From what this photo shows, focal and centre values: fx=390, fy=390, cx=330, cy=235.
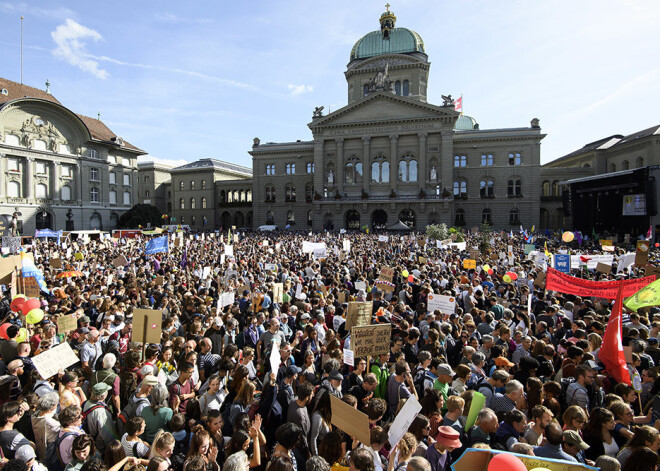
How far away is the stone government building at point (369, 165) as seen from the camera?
51.8m

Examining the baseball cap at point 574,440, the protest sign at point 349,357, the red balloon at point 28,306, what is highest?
the red balloon at point 28,306

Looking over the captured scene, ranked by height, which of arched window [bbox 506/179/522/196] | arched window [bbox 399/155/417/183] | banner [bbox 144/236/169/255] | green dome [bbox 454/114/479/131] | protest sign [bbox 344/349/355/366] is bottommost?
protest sign [bbox 344/349/355/366]

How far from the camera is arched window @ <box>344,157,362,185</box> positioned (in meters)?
56.6

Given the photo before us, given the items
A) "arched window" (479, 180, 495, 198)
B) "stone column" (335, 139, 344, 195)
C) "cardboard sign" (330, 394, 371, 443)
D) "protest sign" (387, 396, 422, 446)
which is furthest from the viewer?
"stone column" (335, 139, 344, 195)

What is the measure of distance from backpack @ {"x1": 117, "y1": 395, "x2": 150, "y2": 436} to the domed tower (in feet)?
197

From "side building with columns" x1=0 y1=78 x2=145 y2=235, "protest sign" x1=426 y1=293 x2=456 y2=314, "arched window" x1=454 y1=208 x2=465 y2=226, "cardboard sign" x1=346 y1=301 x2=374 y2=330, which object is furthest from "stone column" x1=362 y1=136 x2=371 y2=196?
"cardboard sign" x1=346 y1=301 x2=374 y2=330

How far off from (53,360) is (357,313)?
5485 millimetres

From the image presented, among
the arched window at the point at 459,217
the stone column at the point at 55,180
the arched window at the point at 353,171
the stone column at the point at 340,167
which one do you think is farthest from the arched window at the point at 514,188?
the stone column at the point at 55,180

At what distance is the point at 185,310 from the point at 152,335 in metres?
3.72

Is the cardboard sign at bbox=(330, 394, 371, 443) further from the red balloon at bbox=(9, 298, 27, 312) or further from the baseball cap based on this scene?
the red balloon at bbox=(9, 298, 27, 312)

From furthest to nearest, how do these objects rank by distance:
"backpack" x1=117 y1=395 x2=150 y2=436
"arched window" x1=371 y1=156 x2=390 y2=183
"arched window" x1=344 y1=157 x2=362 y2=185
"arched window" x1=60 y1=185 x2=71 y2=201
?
"arched window" x1=344 y1=157 x2=362 y2=185, "arched window" x1=371 y1=156 x2=390 y2=183, "arched window" x1=60 y1=185 x2=71 y2=201, "backpack" x1=117 y1=395 x2=150 y2=436

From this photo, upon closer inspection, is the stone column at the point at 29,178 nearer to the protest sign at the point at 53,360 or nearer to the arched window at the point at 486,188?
the protest sign at the point at 53,360

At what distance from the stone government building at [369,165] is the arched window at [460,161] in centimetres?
28

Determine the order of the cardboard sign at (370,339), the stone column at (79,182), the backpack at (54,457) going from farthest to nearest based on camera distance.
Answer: the stone column at (79,182), the cardboard sign at (370,339), the backpack at (54,457)
